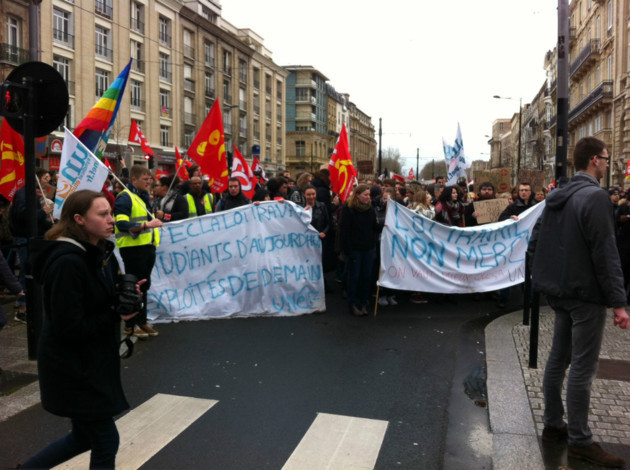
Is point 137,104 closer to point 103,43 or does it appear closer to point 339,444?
point 103,43

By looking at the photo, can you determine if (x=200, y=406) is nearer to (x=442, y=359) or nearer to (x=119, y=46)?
(x=442, y=359)

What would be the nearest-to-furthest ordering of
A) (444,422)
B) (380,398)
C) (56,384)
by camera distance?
(56,384), (444,422), (380,398)

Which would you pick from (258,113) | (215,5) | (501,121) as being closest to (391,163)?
(258,113)

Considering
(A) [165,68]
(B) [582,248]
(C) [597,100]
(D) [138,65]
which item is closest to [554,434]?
(B) [582,248]

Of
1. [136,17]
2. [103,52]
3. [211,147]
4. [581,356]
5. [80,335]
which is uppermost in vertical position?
[136,17]

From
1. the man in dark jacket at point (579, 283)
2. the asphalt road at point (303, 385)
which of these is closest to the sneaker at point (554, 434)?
the man in dark jacket at point (579, 283)

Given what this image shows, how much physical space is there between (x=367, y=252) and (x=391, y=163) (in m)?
104

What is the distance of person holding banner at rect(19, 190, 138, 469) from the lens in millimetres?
2662

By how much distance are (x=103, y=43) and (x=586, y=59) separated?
1333 inches

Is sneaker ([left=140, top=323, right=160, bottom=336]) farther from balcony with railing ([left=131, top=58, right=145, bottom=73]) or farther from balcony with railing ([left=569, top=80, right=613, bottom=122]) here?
balcony with railing ([left=569, top=80, right=613, bottom=122])

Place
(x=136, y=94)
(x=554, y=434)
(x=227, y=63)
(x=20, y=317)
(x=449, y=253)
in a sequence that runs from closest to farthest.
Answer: (x=554, y=434), (x=20, y=317), (x=449, y=253), (x=136, y=94), (x=227, y=63)

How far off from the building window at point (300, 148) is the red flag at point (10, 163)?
83923 mm

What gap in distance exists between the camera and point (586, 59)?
4209 cm

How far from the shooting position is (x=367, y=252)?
7.72 m
